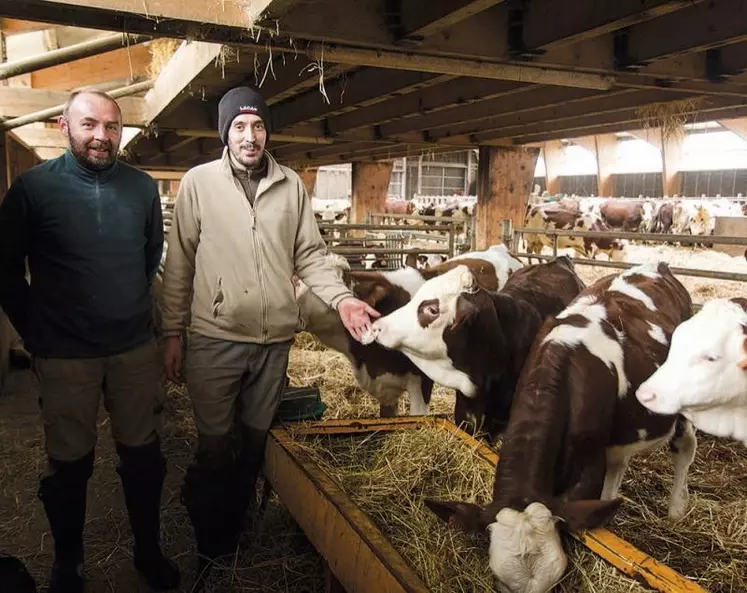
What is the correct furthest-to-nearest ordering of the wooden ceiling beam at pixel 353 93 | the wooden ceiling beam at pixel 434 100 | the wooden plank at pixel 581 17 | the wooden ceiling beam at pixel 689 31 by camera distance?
1. the wooden ceiling beam at pixel 434 100
2. the wooden ceiling beam at pixel 353 93
3. the wooden ceiling beam at pixel 689 31
4. the wooden plank at pixel 581 17

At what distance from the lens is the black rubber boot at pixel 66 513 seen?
3.01 metres

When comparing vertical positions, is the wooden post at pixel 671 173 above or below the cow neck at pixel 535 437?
above

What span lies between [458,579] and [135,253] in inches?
77.0

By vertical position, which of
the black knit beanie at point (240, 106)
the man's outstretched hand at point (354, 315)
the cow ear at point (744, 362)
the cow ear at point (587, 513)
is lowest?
the cow ear at point (587, 513)

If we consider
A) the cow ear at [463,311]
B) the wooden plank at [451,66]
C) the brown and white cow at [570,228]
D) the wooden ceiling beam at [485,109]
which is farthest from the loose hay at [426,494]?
the brown and white cow at [570,228]

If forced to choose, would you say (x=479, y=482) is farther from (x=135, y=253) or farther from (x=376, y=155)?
(x=376, y=155)

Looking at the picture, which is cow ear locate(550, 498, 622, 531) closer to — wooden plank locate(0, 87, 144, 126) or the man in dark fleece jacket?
the man in dark fleece jacket

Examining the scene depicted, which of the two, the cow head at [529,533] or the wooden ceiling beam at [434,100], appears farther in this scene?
the wooden ceiling beam at [434,100]

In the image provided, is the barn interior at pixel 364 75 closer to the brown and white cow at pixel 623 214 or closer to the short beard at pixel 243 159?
the short beard at pixel 243 159

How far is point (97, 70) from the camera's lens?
8.12 m

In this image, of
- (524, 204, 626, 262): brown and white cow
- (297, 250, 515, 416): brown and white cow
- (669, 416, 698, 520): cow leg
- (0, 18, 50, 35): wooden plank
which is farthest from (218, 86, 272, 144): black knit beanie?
(524, 204, 626, 262): brown and white cow

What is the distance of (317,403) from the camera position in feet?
13.1

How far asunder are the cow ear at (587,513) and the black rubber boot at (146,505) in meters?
1.88

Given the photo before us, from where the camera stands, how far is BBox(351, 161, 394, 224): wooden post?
44.7ft
